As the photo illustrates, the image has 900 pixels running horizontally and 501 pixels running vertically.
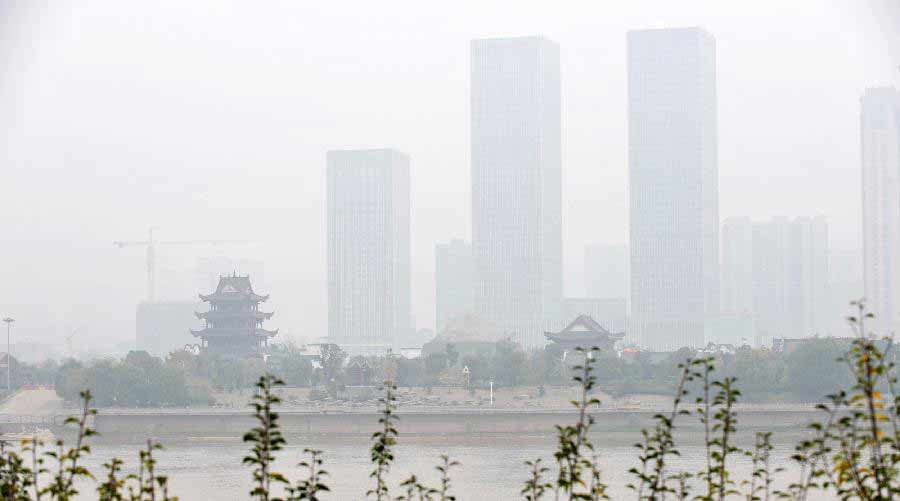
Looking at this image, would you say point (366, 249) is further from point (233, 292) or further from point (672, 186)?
point (233, 292)

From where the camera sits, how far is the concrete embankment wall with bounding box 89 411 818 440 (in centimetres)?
5894

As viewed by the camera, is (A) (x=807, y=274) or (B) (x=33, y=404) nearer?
(B) (x=33, y=404)

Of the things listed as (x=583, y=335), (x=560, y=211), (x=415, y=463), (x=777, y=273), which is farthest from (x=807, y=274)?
(x=415, y=463)

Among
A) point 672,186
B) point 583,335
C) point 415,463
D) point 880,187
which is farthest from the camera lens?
point 672,186

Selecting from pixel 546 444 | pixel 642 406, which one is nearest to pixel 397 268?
pixel 642 406

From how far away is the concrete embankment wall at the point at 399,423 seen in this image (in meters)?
58.9

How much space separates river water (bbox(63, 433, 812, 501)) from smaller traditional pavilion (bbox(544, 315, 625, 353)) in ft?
74.2

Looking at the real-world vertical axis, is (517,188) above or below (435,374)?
above

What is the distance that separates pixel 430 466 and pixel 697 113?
4402 inches

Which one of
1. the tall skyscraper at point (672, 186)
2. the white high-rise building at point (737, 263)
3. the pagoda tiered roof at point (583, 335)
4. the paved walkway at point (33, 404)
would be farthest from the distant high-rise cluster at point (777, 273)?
the paved walkway at point (33, 404)

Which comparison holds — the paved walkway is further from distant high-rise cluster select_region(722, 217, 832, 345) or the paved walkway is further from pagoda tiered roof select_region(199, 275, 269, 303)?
distant high-rise cluster select_region(722, 217, 832, 345)

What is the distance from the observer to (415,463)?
143 feet

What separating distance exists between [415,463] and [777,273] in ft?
471

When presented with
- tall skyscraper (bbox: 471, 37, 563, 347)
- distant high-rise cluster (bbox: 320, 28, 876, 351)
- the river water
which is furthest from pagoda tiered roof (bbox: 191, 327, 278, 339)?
tall skyscraper (bbox: 471, 37, 563, 347)
